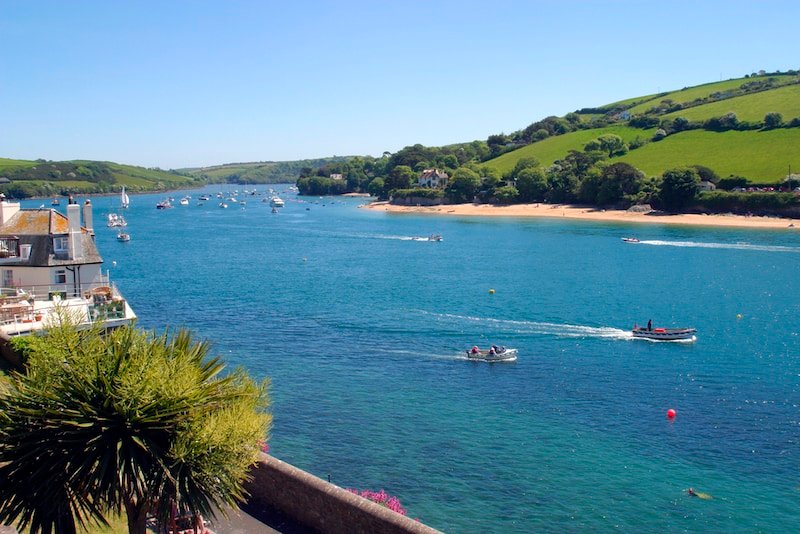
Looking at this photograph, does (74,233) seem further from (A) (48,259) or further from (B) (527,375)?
(B) (527,375)

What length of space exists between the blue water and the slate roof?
1169 centimetres

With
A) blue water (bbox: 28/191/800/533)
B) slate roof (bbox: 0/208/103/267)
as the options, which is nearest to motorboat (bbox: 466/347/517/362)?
blue water (bbox: 28/191/800/533)

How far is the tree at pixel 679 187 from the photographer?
478 feet

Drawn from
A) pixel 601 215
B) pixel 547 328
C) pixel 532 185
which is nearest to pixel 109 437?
pixel 547 328

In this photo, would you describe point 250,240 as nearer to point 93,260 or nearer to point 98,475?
point 93,260

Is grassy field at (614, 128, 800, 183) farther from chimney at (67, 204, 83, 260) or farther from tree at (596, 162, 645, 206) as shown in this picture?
chimney at (67, 204, 83, 260)

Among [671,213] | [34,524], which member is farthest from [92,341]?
[671,213]

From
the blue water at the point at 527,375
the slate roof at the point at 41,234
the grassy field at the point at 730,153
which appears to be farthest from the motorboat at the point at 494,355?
the grassy field at the point at 730,153

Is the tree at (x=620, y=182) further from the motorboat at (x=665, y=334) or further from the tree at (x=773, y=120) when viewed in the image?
the motorboat at (x=665, y=334)

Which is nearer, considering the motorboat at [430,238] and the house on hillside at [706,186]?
the motorboat at [430,238]

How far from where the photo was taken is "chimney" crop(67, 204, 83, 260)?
39.8 m

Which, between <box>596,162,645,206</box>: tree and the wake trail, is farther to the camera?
<box>596,162,645,206</box>: tree

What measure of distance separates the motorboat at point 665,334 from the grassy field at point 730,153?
4318 inches

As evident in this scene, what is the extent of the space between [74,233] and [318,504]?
27.0 m
